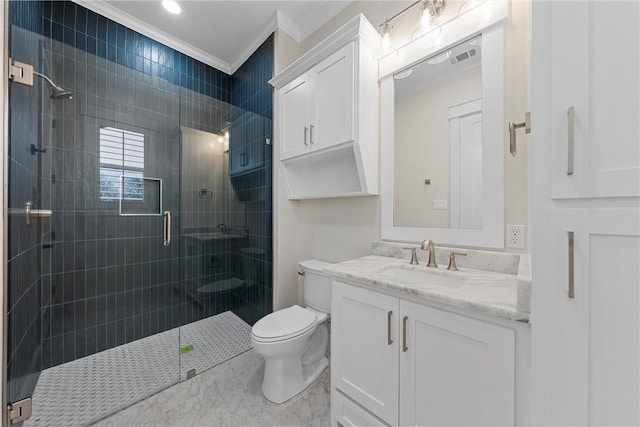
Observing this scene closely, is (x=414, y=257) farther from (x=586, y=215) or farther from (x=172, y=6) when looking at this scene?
(x=172, y=6)

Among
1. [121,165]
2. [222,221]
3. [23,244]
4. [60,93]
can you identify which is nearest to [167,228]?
[222,221]

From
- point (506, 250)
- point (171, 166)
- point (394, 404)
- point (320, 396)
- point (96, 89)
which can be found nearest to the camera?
point (394, 404)

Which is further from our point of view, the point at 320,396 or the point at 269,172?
the point at 269,172

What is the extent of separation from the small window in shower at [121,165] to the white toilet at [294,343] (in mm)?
1588

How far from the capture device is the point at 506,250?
120 centimetres

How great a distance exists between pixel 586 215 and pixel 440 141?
36.5 inches

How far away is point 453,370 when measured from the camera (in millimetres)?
867

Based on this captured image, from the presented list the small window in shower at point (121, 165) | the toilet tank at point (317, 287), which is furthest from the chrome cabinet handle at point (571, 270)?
the small window in shower at point (121, 165)

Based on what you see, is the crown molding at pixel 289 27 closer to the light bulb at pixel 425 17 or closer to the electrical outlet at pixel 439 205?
the light bulb at pixel 425 17

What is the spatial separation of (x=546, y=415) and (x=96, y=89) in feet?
10.3

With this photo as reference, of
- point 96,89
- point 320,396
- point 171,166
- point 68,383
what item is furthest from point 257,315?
point 96,89

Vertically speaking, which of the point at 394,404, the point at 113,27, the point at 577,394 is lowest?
the point at 394,404

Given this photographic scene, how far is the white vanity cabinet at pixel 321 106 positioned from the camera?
155cm

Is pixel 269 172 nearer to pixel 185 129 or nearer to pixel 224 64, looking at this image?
pixel 185 129
